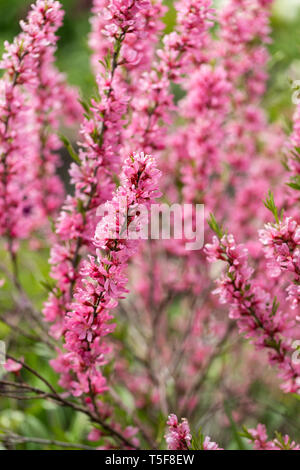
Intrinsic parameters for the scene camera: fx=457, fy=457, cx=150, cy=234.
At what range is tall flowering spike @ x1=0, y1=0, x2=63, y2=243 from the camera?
78cm

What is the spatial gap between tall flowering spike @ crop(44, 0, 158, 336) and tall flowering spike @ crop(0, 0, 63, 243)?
11 cm

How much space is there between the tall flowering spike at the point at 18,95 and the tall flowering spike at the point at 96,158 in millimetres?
107

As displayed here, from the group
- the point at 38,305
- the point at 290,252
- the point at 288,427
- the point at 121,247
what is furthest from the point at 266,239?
the point at 38,305

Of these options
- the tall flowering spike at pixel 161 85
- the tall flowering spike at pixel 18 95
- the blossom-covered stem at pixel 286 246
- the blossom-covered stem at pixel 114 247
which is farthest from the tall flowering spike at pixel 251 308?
the tall flowering spike at pixel 18 95

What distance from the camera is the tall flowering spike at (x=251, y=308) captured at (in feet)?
2.28

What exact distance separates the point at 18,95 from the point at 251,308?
0.57 m

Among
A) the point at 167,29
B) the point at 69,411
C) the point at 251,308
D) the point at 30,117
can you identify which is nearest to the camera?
the point at 251,308

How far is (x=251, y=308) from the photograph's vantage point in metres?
0.73

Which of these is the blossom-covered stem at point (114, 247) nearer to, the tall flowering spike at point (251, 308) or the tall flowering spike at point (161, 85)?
the tall flowering spike at point (251, 308)

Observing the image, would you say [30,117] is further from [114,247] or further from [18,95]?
[114,247]

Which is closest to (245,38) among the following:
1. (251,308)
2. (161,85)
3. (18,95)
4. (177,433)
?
(161,85)

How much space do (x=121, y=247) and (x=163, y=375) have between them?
671 mm

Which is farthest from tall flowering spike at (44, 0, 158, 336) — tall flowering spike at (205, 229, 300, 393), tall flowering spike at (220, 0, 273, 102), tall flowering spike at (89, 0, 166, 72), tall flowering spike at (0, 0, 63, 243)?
tall flowering spike at (220, 0, 273, 102)
